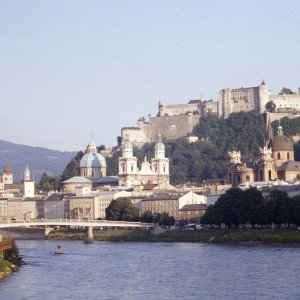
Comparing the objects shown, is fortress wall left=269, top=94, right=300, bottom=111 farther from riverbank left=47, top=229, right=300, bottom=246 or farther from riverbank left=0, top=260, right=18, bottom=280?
riverbank left=0, top=260, right=18, bottom=280

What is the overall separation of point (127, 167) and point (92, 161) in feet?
38.2

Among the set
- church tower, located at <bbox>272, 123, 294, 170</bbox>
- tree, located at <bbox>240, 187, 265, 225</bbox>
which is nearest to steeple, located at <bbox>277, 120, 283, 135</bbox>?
church tower, located at <bbox>272, 123, 294, 170</bbox>

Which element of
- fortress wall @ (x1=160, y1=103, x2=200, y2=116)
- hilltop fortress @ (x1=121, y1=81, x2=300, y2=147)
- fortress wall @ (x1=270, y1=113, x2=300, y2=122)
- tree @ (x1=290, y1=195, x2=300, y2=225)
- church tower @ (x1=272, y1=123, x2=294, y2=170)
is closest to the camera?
tree @ (x1=290, y1=195, x2=300, y2=225)

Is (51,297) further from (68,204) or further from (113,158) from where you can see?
(113,158)

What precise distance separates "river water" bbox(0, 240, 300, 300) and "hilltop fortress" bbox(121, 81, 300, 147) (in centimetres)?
6588

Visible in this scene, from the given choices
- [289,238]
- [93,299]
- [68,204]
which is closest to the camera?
[93,299]

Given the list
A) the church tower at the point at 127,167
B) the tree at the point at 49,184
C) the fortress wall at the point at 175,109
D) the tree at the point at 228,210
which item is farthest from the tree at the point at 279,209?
the tree at the point at 49,184

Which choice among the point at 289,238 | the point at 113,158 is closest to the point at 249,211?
the point at 289,238

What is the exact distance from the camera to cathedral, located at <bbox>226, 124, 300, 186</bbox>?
4439 inches

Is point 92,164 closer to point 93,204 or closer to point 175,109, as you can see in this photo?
point 175,109

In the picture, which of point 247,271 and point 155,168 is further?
point 155,168

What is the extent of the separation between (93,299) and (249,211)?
39.9m

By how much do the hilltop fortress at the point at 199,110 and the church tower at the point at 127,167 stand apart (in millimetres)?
9581

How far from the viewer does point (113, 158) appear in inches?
5679
